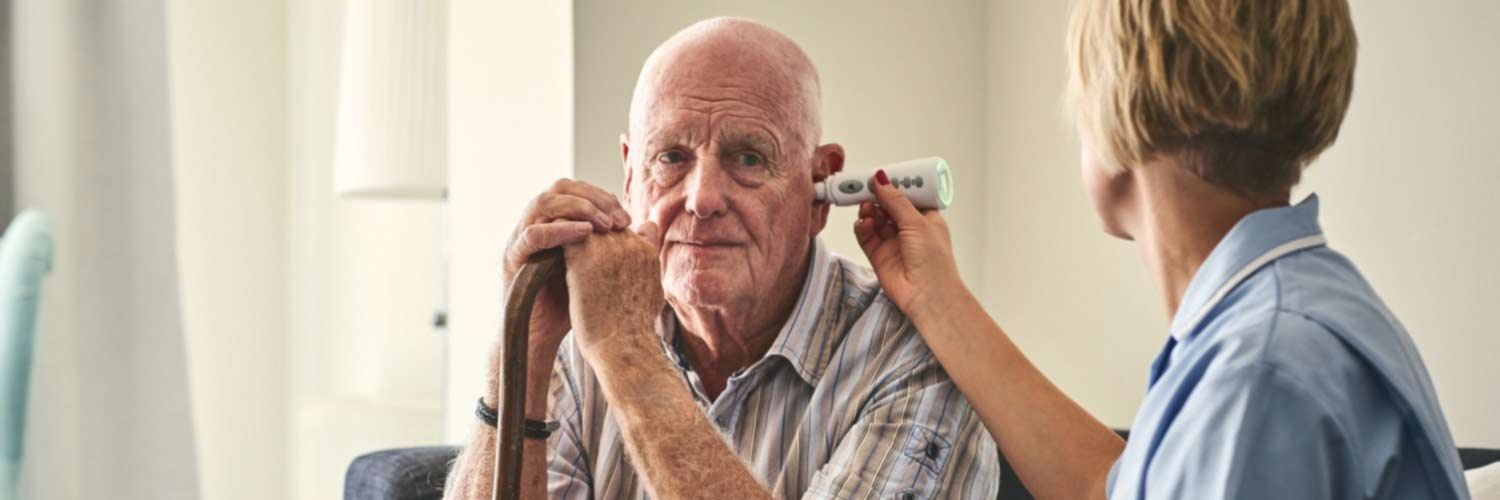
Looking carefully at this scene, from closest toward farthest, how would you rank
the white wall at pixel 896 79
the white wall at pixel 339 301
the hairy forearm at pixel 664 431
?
the hairy forearm at pixel 664 431
the white wall at pixel 339 301
the white wall at pixel 896 79

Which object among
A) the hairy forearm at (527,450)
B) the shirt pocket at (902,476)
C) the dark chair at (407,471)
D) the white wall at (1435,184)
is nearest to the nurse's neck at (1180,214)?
the shirt pocket at (902,476)

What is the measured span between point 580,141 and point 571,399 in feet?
5.22

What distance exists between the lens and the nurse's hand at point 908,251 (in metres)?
1.44

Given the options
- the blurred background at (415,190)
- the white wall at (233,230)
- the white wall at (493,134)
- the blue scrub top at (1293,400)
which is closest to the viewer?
the blue scrub top at (1293,400)

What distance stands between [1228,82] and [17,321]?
236 centimetres

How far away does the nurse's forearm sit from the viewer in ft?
4.60

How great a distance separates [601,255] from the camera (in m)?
1.22

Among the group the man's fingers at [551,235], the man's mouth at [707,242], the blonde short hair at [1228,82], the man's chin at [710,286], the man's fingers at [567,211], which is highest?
the blonde short hair at [1228,82]

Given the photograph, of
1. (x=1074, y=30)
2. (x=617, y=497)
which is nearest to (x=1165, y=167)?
(x=1074, y=30)

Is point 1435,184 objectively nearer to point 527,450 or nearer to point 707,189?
point 707,189

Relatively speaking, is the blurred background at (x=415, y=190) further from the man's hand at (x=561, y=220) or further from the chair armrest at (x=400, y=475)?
the man's hand at (x=561, y=220)

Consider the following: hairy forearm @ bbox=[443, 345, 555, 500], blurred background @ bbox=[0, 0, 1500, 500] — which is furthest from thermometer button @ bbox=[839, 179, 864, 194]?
blurred background @ bbox=[0, 0, 1500, 500]

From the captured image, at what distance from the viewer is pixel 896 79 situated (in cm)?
348

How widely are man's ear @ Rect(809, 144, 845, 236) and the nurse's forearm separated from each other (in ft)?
0.66
